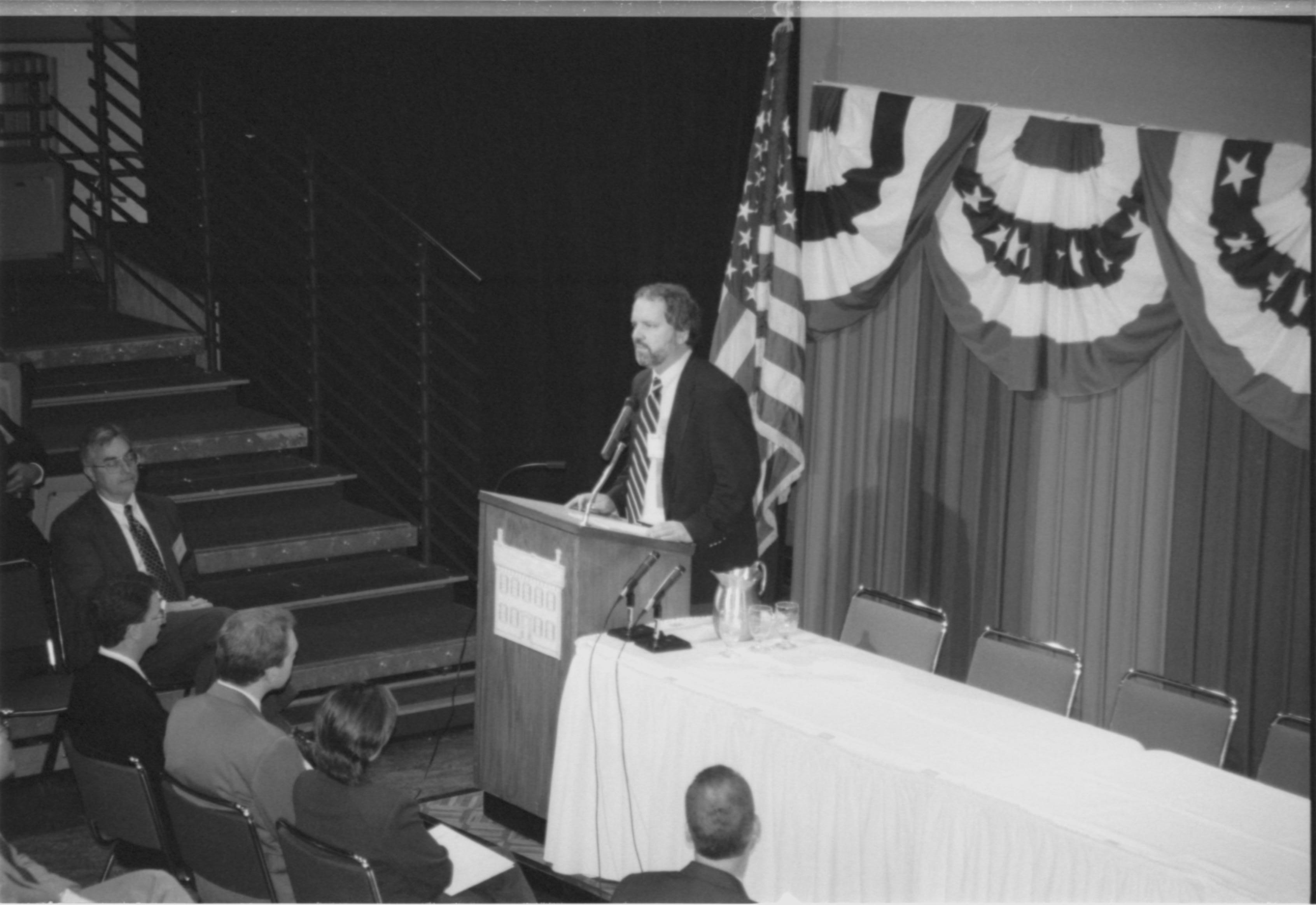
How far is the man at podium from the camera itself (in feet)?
17.7

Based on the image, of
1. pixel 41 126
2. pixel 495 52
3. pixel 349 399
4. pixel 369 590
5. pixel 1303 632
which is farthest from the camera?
pixel 41 126

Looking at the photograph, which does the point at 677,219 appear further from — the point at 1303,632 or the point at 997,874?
the point at 997,874

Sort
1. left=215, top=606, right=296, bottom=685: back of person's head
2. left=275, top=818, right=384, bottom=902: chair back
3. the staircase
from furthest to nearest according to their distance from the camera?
1. the staircase
2. left=215, top=606, right=296, bottom=685: back of person's head
3. left=275, top=818, right=384, bottom=902: chair back

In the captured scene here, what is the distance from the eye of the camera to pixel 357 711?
383 centimetres

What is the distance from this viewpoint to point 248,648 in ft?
14.5

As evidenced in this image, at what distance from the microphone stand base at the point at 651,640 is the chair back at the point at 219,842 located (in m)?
1.44

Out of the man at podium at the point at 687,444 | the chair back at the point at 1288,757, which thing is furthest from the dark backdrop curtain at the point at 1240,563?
the man at podium at the point at 687,444

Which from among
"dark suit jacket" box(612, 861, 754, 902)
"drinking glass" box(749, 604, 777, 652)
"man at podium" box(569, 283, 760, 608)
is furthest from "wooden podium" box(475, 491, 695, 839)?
"dark suit jacket" box(612, 861, 754, 902)

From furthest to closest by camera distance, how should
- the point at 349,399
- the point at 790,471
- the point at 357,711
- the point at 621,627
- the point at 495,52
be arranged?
the point at 349,399
the point at 495,52
the point at 790,471
the point at 621,627
the point at 357,711

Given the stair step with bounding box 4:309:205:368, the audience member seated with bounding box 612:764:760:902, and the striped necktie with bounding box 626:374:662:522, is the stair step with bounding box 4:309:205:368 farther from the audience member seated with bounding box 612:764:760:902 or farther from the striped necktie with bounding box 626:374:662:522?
the audience member seated with bounding box 612:764:760:902

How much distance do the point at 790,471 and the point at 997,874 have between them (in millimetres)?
3092

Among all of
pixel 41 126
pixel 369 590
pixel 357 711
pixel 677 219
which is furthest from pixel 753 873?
pixel 41 126

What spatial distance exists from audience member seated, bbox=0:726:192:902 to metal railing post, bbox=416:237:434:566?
12.9 ft

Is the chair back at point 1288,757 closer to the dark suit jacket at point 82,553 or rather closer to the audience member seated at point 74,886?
the audience member seated at point 74,886
